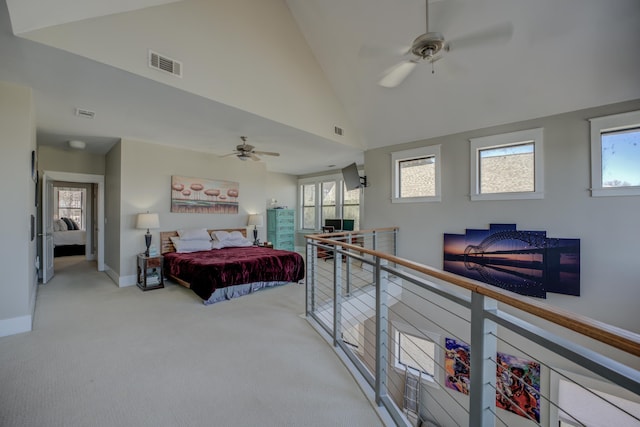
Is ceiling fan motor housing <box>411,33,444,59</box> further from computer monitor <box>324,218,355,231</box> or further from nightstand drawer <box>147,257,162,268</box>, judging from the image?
computer monitor <box>324,218,355,231</box>

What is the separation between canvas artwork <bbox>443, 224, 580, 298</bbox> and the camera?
363 cm

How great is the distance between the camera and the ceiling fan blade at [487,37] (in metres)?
2.35

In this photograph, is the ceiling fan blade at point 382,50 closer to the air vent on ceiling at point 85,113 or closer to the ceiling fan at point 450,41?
the ceiling fan at point 450,41

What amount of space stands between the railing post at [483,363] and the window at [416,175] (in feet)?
12.7

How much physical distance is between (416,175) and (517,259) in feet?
6.72

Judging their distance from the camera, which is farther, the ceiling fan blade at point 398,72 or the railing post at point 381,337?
the ceiling fan blade at point 398,72

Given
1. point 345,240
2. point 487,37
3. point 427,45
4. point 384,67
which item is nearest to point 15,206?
point 345,240

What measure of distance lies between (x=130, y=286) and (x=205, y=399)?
141 inches

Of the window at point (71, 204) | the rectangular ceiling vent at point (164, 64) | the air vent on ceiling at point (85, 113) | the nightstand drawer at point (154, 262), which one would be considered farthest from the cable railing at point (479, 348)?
the window at point (71, 204)

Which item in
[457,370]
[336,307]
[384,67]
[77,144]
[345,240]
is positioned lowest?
[457,370]

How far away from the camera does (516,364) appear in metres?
4.22

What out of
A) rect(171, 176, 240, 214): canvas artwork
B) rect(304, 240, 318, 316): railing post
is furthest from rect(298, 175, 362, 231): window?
rect(304, 240, 318, 316): railing post

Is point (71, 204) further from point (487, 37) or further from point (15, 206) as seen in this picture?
point (487, 37)

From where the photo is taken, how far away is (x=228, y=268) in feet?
12.9
